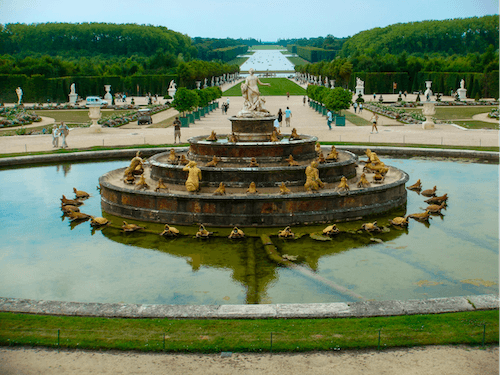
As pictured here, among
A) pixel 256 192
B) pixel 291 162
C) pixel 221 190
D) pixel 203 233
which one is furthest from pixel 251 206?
pixel 291 162

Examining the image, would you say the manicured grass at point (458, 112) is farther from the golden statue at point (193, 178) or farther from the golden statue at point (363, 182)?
the golden statue at point (193, 178)

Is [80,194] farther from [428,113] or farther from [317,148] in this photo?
[428,113]

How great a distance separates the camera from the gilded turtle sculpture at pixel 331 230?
14.5 m

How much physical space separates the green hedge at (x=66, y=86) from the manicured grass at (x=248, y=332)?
69.9m

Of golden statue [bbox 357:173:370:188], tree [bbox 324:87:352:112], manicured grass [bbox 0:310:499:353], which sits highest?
tree [bbox 324:87:352:112]

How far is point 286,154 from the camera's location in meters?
19.3

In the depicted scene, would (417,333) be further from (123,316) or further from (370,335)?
(123,316)

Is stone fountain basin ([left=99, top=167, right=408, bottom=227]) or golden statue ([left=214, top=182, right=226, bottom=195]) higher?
golden statue ([left=214, top=182, right=226, bottom=195])

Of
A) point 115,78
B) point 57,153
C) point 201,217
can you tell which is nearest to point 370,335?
point 201,217

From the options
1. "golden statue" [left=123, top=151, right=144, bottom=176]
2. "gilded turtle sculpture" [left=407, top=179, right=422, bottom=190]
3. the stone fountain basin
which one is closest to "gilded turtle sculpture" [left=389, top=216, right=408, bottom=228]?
the stone fountain basin

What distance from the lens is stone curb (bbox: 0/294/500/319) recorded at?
933cm

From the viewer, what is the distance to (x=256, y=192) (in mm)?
16172

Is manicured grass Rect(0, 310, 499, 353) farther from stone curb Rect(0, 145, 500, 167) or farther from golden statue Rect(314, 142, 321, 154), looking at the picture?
stone curb Rect(0, 145, 500, 167)

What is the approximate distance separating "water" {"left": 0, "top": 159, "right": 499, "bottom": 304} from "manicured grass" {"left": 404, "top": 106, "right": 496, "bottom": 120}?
104ft
